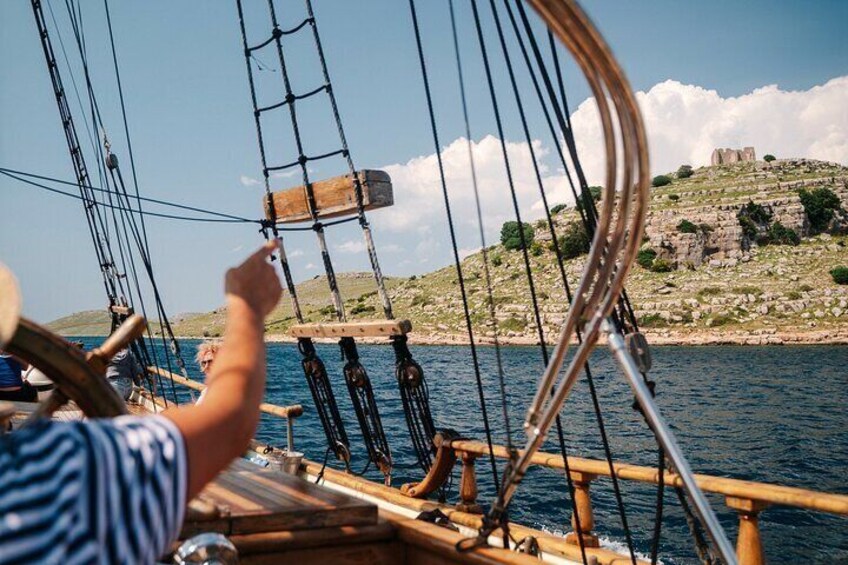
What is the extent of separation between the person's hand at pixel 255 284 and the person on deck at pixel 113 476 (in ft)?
0.59

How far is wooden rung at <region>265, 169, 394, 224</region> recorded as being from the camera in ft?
18.5

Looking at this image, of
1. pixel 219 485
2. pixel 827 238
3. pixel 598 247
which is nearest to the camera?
pixel 598 247

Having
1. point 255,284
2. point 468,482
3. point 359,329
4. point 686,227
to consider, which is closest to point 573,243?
point 686,227

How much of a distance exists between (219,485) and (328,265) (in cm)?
394

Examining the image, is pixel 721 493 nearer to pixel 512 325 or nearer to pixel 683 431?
pixel 683 431

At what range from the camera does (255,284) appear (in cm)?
125

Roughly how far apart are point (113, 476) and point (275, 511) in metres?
1.96

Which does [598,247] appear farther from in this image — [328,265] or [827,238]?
[827,238]

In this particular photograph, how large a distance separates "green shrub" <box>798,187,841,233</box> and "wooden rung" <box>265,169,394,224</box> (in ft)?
303

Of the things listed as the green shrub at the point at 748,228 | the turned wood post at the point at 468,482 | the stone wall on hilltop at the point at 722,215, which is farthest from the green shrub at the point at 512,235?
the turned wood post at the point at 468,482

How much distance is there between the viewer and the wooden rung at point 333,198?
563cm

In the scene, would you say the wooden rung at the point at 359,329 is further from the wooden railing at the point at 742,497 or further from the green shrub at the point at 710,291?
the green shrub at the point at 710,291

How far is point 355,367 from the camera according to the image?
628cm

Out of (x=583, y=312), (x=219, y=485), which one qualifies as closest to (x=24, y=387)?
(x=219, y=485)
